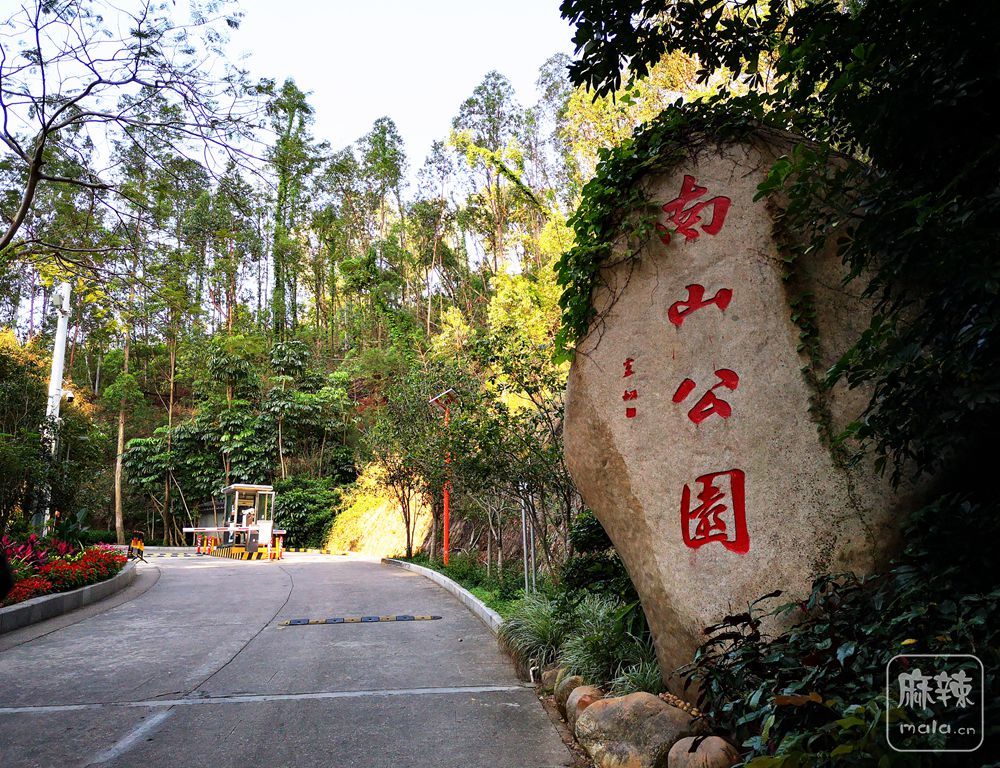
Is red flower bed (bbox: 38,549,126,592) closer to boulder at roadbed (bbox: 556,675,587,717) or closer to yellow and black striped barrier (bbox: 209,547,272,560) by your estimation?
yellow and black striped barrier (bbox: 209,547,272,560)

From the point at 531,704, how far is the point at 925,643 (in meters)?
3.12

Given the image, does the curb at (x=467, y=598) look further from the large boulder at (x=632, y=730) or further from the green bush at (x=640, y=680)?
the large boulder at (x=632, y=730)

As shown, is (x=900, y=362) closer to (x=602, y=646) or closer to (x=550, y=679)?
(x=602, y=646)

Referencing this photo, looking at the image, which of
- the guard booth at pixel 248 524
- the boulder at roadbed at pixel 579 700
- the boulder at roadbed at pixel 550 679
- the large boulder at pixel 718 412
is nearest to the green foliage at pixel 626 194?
the large boulder at pixel 718 412

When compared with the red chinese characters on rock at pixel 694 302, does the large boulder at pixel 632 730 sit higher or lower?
lower

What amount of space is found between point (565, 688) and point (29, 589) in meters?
8.06

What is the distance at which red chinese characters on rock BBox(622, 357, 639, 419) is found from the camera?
4.39 metres

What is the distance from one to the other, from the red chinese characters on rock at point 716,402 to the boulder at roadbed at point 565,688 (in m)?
2.01

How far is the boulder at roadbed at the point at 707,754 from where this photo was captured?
2939mm

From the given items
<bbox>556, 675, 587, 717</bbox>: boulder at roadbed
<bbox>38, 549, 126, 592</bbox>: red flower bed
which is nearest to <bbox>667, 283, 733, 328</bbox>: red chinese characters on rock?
<bbox>556, 675, 587, 717</bbox>: boulder at roadbed

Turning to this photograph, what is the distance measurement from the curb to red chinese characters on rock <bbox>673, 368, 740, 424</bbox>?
12.8ft

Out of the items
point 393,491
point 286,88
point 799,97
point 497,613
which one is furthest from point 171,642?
point 393,491

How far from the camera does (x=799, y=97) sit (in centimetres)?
392

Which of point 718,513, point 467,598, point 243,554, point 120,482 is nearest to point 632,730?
point 718,513
